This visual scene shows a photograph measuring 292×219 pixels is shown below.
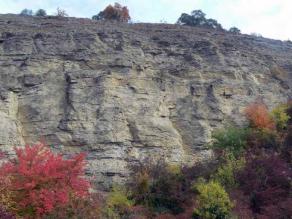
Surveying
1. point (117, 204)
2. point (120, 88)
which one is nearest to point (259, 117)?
point (120, 88)

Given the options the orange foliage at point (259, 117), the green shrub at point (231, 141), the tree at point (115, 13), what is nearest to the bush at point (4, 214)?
the green shrub at point (231, 141)

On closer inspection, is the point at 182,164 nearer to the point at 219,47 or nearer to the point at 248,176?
the point at 248,176

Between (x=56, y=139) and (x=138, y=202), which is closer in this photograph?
(x=138, y=202)

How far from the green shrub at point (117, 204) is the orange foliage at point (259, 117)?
911cm

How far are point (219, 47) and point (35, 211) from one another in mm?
20628

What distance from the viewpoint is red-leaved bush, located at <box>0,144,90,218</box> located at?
72.7 ft

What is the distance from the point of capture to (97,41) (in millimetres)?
36719

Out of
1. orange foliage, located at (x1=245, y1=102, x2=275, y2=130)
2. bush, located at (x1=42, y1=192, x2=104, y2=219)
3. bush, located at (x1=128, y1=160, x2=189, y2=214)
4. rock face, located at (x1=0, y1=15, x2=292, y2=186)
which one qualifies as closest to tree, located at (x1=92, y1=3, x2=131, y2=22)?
rock face, located at (x1=0, y1=15, x2=292, y2=186)

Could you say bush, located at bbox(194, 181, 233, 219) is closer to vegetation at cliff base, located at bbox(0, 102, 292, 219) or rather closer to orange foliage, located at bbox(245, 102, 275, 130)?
vegetation at cliff base, located at bbox(0, 102, 292, 219)

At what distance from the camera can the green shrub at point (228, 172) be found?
28281 mm

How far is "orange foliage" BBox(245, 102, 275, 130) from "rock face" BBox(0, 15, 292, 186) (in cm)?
86

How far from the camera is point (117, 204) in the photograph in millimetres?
26500

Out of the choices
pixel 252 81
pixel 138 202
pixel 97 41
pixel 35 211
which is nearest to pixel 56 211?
pixel 35 211

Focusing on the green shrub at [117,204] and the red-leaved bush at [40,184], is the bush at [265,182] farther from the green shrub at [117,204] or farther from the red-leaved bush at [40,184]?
the red-leaved bush at [40,184]
